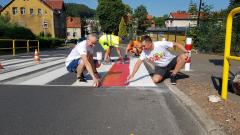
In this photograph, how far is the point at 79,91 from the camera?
822cm

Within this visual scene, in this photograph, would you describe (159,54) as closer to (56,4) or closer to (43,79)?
(43,79)

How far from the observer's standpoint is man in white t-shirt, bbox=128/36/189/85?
8984mm

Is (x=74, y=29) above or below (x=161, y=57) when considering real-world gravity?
above

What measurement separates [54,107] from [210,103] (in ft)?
8.68

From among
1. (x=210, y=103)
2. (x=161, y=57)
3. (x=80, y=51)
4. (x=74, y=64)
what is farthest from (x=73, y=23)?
(x=210, y=103)

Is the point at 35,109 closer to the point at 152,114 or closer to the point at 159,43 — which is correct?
the point at 152,114

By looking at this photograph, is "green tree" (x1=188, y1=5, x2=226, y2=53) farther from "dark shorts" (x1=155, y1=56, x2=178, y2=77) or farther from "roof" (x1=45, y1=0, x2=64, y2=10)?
"roof" (x1=45, y1=0, x2=64, y2=10)

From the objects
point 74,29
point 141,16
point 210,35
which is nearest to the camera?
point 210,35

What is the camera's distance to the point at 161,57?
9.43 m

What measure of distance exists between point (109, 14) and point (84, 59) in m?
93.1

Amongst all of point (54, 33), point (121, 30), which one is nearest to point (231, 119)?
point (121, 30)

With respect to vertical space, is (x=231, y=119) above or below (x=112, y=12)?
below

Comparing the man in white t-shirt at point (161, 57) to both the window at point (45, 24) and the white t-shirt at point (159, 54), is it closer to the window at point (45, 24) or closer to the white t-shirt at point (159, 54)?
the white t-shirt at point (159, 54)

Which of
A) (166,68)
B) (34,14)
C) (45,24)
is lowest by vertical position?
(166,68)
